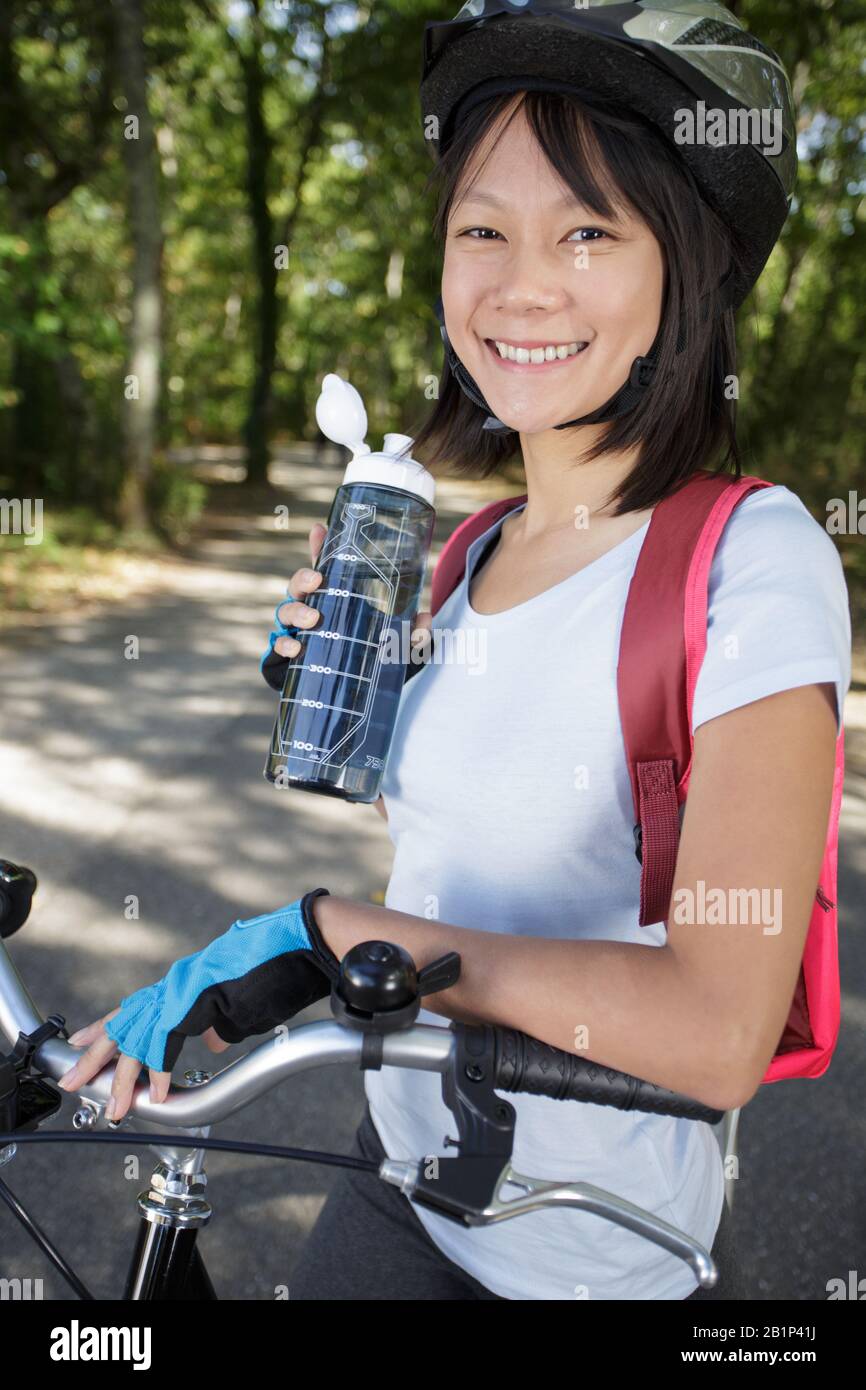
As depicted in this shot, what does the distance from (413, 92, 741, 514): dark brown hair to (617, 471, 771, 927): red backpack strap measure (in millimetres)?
214

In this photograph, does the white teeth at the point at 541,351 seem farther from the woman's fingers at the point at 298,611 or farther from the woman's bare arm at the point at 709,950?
the woman's bare arm at the point at 709,950

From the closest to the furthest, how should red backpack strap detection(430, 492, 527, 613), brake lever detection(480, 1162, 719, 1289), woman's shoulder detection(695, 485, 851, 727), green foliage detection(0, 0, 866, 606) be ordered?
brake lever detection(480, 1162, 719, 1289) < woman's shoulder detection(695, 485, 851, 727) < red backpack strap detection(430, 492, 527, 613) < green foliage detection(0, 0, 866, 606)

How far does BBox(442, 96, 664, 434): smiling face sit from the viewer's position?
5.32 feet

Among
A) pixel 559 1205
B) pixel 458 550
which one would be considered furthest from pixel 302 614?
pixel 559 1205

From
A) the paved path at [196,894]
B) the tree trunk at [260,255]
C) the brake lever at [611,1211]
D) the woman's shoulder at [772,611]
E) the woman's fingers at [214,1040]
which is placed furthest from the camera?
the tree trunk at [260,255]

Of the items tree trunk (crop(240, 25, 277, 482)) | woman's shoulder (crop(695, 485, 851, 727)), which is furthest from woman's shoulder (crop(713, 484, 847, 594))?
tree trunk (crop(240, 25, 277, 482))

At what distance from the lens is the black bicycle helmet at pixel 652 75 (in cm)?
163

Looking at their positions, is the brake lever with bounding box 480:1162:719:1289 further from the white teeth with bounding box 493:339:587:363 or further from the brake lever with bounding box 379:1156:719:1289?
the white teeth with bounding box 493:339:587:363

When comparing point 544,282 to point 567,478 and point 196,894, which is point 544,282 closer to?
point 567,478

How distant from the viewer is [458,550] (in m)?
2.15

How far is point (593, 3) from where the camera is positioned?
1743 millimetres

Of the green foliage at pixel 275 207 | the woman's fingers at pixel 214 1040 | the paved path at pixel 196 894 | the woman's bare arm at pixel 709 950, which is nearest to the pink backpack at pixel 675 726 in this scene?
the woman's bare arm at pixel 709 950

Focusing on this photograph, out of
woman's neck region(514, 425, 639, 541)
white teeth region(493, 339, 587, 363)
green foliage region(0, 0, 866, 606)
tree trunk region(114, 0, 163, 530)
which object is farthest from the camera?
green foliage region(0, 0, 866, 606)

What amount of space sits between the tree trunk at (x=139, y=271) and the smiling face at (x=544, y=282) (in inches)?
457
